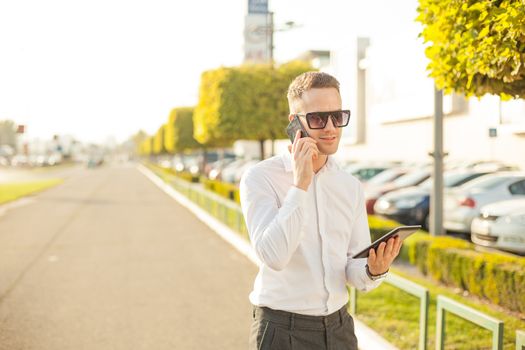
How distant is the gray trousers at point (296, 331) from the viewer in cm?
239

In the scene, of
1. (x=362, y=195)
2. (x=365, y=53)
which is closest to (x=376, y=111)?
(x=365, y=53)

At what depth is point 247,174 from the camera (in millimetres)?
2410

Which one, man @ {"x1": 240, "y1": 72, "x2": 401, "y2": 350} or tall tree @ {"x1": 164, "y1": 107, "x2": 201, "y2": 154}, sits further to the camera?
tall tree @ {"x1": 164, "y1": 107, "x2": 201, "y2": 154}

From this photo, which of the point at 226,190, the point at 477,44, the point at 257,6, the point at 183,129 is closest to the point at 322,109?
the point at 477,44

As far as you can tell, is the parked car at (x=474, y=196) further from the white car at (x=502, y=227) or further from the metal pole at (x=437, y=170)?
the metal pole at (x=437, y=170)

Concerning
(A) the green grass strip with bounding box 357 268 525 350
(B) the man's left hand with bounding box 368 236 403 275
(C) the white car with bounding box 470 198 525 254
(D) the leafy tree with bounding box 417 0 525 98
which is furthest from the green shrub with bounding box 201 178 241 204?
(B) the man's left hand with bounding box 368 236 403 275

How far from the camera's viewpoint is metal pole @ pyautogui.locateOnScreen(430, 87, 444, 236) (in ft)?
28.4

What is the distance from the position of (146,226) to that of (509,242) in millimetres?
9176

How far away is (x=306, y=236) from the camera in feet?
7.79

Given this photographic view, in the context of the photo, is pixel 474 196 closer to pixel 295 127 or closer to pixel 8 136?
pixel 295 127

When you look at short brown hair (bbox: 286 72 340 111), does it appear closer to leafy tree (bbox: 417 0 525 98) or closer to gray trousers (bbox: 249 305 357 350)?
gray trousers (bbox: 249 305 357 350)

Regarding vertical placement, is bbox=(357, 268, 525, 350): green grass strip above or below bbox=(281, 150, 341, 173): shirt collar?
below

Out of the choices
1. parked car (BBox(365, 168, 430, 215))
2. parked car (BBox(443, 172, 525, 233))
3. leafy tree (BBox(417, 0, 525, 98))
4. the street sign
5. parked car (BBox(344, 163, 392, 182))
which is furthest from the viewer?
the street sign

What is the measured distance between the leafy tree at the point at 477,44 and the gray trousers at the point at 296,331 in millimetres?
2464
